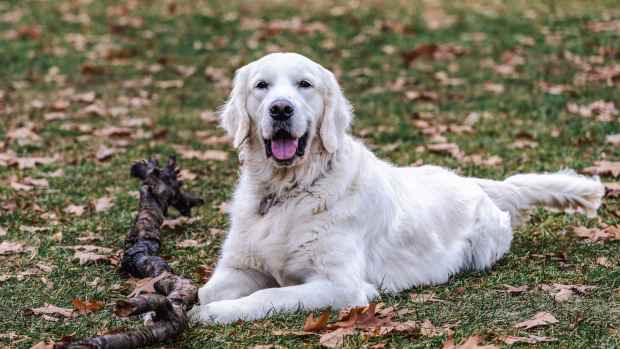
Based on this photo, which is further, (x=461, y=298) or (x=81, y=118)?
(x=81, y=118)

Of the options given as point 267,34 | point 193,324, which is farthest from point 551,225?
point 267,34

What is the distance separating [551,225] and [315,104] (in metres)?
2.20

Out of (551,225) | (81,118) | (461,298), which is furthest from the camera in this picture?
(81,118)

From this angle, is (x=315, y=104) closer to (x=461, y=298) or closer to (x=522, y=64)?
(x=461, y=298)

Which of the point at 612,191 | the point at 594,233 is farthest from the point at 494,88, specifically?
the point at 594,233

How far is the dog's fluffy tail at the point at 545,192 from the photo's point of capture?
5977mm

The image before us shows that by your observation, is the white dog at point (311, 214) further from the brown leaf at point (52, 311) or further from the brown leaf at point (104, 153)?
the brown leaf at point (104, 153)

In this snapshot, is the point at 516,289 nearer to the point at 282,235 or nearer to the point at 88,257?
the point at 282,235

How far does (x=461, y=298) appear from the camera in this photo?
181 inches

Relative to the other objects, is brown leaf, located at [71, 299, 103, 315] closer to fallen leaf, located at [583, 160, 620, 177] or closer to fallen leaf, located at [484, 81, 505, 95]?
fallen leaf, located at [583, 160, 620, 177]

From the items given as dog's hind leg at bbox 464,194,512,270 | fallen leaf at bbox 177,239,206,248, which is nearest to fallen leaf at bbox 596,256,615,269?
dog's hind leg at bbox 464,194,512,270

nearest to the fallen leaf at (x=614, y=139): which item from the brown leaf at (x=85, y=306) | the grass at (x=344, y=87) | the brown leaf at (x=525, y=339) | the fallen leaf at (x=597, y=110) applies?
the grass at (x=344, y=87)

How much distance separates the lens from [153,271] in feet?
16.4

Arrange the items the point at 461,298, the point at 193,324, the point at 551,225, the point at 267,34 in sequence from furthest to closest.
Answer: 1. the point at 267,34
2. the point at 551,225
3. the point at 461,298
4. the point at 193,324
